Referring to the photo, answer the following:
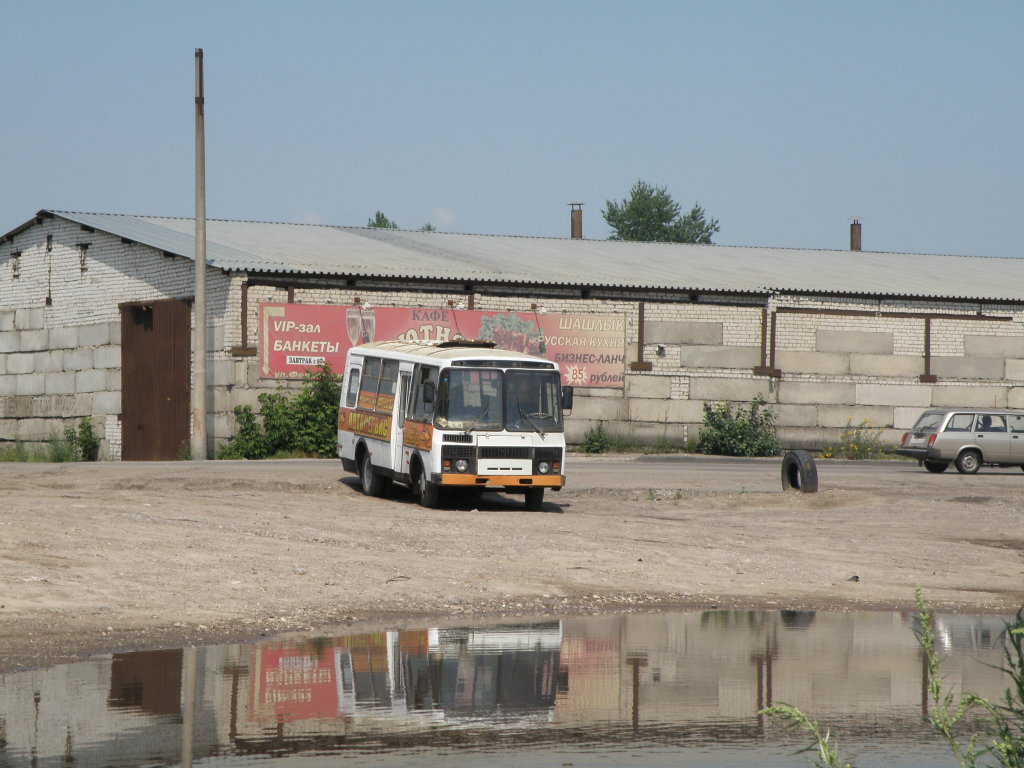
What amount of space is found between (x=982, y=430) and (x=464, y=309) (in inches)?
501

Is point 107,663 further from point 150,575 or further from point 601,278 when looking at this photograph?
point 601,278

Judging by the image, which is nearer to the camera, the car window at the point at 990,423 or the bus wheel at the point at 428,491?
the bus wheel at the point at 428,491

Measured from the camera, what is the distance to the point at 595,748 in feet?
22.8

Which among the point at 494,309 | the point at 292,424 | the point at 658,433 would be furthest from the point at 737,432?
the point at 292,424

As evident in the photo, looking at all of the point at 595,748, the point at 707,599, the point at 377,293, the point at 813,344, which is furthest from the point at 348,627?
the point at 813,344

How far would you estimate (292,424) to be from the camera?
3145 centimetres

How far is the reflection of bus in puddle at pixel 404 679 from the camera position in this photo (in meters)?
7.62

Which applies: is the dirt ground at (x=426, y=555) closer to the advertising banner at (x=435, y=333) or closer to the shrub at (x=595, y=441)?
the advertising banner at (x=435, y=333)

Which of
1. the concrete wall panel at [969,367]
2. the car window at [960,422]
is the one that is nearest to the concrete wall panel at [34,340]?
the car window at [960,422]

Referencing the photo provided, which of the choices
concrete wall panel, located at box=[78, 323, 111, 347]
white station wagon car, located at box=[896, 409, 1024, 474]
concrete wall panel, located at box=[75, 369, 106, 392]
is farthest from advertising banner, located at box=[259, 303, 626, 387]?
white station wagon car, located at box=[896, 409, 1024, 474]

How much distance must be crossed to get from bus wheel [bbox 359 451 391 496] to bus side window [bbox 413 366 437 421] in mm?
1729

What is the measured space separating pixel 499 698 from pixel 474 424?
12.1 metres

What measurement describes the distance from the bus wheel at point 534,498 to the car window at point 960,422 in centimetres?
1429

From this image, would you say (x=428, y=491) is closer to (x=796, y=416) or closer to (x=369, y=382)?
(x=369, y=382)
